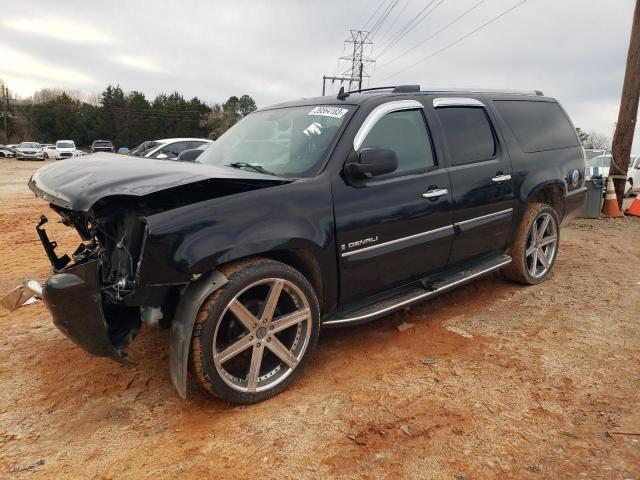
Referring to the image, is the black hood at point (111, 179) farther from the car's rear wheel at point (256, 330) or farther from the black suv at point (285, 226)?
the car's rear wheel at point (256, 330)

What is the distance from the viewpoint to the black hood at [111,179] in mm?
2432

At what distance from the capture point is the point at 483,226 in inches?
159

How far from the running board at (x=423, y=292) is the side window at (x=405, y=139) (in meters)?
0.92

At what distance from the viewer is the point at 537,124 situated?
4.83m

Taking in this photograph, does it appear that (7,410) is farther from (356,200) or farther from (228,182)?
(356,200)

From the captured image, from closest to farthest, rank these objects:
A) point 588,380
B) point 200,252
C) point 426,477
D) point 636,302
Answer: point 426,477, point 200,252, point 588,380, point 636,302

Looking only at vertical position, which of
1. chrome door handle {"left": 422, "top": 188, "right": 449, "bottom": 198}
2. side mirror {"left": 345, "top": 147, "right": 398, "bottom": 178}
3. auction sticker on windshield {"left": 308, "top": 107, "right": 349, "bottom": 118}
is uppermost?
auction sticker on windshield {"left": 308, "top": 107, "right": 349, "bottom": 118}

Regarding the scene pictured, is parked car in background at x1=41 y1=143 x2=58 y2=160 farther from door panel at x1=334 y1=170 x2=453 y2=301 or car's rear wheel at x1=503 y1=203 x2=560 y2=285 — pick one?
door panel at x1=334 y1=170 x2=453 y2=301

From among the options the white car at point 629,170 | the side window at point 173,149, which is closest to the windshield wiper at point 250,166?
the side window at point 173,149

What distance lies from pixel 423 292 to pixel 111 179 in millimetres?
2355

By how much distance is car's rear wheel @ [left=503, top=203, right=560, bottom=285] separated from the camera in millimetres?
4633

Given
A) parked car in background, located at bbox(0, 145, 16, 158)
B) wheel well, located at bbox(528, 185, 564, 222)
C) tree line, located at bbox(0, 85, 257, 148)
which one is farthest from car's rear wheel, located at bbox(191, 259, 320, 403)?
tree line, located at bbox(0, 85, 257, 148)

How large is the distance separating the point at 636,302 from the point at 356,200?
3318 millimetres

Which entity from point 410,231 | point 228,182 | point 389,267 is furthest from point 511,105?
point 228,182
